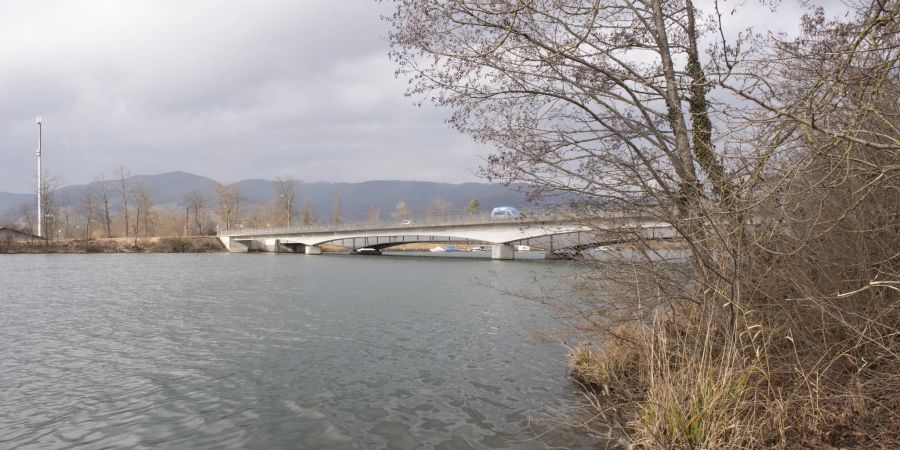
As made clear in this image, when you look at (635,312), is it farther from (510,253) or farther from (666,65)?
(510,253)

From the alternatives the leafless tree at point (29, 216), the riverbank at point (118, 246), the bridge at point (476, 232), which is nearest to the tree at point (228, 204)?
the bridge at point (476, 232)

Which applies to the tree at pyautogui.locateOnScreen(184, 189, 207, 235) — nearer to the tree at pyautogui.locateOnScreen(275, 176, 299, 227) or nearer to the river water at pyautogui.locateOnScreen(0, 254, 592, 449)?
the tree at pyautogui.locateOnScreen(275, 176, 299, 227)

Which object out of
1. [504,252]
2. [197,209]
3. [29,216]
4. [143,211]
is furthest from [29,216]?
[504,252]

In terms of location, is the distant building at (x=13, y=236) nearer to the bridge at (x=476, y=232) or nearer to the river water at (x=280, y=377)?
the bridge at (x=476, y=232)

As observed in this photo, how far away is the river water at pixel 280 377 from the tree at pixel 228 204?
10378 cm

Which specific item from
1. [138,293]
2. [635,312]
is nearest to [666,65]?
[635,312]

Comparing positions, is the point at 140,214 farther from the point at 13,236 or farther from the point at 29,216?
the point at 13,236

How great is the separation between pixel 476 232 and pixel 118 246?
56899mm

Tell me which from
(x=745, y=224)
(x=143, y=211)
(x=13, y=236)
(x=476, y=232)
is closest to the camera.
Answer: (x=745, y=224)

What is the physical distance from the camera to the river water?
8242 mm

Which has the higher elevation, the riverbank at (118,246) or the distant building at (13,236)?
the distant building at (13,236)

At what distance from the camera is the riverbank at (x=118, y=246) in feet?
248

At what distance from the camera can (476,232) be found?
69.4 meters

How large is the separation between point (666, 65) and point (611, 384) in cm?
563
